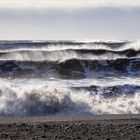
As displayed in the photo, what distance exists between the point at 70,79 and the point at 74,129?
1111 cm

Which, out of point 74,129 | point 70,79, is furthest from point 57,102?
point 70,79

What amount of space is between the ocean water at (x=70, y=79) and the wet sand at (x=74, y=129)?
8.95 ft

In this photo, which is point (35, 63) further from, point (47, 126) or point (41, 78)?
point (47, 126)

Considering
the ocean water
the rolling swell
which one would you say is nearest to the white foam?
the ocean water

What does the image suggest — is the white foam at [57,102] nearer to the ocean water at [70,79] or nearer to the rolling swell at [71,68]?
the ocean water at [70,79]

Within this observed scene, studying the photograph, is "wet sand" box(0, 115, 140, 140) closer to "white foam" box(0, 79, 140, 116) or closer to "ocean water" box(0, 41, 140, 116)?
"white foam" box(0, 79, 140, 116)

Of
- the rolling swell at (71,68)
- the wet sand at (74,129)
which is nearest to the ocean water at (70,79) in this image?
the rolling swell at (71,68)

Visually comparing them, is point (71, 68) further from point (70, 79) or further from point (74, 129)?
point (74, 129)

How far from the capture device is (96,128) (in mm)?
9609

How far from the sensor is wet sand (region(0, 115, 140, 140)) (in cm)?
868

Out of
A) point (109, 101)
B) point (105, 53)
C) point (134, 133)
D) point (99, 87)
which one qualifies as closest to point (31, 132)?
point (134, 133)

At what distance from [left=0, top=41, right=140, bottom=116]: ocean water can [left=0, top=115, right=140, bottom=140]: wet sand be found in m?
2.73

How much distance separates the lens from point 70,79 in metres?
20.5

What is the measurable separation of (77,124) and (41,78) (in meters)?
10.0
